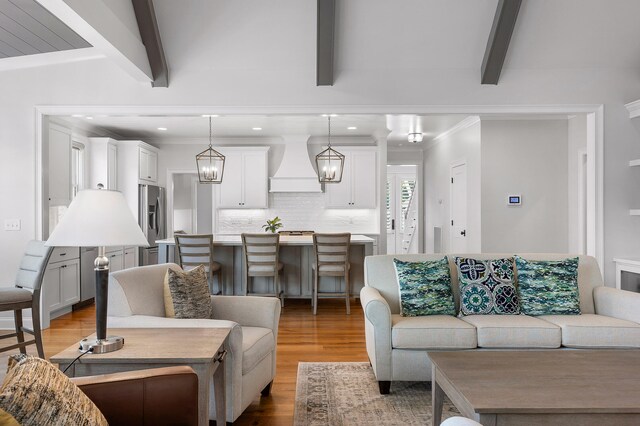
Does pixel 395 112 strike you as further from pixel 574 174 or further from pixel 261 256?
pixel 574 174

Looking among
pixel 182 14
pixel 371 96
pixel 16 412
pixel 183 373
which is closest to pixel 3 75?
pixel 182 14

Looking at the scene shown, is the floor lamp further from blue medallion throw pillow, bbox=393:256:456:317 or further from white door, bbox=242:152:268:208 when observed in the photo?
white door, bbox=242:152:268:208

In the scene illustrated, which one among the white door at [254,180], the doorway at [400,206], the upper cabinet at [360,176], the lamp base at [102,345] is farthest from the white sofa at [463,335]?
the doorway at [400,206]

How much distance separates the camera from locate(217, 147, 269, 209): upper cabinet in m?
8.52

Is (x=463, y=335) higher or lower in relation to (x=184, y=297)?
lower

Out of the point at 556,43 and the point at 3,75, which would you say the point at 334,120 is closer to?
the point at 556,43

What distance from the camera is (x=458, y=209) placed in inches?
298

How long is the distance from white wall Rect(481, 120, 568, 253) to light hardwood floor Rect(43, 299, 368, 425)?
2.22 meters

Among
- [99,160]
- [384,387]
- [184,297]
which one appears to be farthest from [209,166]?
[384,387]

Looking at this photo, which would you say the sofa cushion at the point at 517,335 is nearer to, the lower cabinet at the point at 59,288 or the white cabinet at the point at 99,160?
the lower cabinet at the point at 59,288

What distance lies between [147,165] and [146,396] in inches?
270

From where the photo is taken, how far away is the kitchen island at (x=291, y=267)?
20.1ft

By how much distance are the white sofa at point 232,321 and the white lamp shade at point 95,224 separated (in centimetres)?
67

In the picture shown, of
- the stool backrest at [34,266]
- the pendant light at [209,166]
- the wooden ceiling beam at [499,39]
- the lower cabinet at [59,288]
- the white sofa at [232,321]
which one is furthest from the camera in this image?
the pendant light at [209,166]
